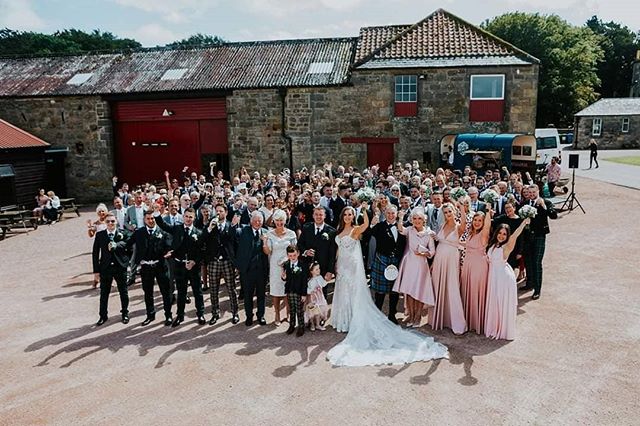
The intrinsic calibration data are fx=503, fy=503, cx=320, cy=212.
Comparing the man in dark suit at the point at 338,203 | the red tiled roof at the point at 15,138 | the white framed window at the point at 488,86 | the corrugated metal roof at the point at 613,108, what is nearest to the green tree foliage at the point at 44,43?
the red tiled roof at the point at 15,138

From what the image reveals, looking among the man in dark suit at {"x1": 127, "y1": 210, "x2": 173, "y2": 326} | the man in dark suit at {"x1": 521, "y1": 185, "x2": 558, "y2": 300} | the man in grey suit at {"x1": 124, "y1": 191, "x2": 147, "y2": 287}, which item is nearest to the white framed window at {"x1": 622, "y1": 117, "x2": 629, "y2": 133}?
the man in dark suit at {"x1": 521, "y1": 185, "x2": 558, "y2": 300}

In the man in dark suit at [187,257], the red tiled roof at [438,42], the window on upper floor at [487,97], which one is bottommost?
the man in dark suit at [187,257]

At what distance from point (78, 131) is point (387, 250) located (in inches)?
799

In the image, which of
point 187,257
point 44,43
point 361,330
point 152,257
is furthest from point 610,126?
point 44,43

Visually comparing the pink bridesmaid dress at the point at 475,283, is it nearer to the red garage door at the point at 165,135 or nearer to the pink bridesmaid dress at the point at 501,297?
the pink bridesmaid dress at the point at 501,297

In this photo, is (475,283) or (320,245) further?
(320,245)

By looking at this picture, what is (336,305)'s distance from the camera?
24.7 ft

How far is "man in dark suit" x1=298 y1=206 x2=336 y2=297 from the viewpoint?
7465mm

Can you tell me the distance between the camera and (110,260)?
7934mm

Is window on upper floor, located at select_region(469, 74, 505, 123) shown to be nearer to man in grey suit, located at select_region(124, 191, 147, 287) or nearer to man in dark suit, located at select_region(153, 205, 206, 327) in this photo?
man in grey suit, located at select_region(124, 191, 147, 287)

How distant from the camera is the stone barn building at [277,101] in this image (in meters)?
20.2

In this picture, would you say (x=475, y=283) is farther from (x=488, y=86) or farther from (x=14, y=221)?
(x=14, y=221)

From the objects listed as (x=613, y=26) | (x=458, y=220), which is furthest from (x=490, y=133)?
(x=613, y=26)

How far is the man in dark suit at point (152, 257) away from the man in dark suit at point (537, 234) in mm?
6083
